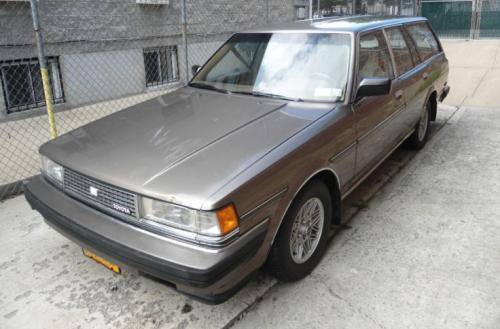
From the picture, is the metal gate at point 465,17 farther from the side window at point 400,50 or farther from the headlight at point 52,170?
the headlight at point 52,170

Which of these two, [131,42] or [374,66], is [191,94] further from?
[131,42]

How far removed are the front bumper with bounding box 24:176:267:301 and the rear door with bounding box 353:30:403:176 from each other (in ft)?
4.72

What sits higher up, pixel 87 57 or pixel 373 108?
pixel 87 57

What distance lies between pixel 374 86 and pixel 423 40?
2.48m

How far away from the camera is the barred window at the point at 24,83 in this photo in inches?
259

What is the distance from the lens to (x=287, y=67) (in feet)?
11.3

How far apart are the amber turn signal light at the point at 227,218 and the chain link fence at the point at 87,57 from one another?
3156 mm

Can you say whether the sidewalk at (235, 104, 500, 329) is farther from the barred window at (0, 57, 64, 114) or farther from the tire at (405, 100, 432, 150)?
the barred window at (0, 57, 64, 114)

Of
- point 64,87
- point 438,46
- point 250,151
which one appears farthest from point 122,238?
point 64,87

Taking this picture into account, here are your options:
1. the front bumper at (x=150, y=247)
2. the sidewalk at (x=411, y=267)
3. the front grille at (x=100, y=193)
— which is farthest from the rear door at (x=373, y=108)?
the front grille at (x=100, y=193)

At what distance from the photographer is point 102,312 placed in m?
2.69

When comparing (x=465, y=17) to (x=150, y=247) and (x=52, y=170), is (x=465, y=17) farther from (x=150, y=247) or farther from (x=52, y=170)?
(x=150, y=247)

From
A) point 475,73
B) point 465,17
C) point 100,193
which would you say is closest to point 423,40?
point 100,193

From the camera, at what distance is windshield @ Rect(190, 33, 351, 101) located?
329 cm
